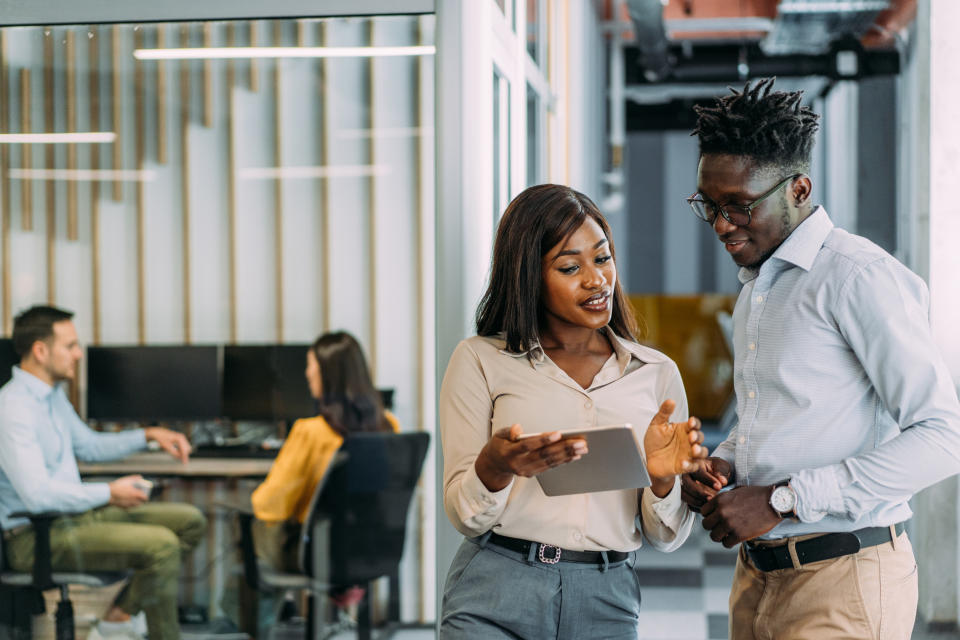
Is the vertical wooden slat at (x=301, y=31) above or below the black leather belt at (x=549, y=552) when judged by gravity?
above

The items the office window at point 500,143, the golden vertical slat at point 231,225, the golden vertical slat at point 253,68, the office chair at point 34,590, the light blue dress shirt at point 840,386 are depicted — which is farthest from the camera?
the golden vertical slat at point 231,225

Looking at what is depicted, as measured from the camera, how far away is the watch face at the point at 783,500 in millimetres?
1489

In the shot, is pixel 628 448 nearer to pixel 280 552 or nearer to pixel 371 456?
pixel 371 456

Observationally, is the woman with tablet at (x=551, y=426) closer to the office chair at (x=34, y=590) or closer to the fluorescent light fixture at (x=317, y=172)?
the fluorescent light fixture at (x=317, y=172)

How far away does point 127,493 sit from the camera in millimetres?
3057

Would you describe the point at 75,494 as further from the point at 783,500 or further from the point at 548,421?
the point at 783,500

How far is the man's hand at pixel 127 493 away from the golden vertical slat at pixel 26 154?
2.84 feet

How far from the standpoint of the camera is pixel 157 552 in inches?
126

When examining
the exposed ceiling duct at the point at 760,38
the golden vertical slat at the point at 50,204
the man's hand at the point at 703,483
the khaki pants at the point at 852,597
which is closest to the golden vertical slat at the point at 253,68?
the golden vertical slat at the point at 50,204

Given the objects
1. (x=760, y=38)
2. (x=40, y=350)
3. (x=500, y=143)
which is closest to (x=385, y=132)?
(x=500, y=143)

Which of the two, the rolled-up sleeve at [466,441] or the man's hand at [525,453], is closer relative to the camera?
the man's hand at [525,453]

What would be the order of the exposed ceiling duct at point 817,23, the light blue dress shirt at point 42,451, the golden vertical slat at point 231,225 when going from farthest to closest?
the exposed ceiling duct at point 817,23 → the golden vertical slat at point 231,225 → the light blue dress shirt at point 42,451

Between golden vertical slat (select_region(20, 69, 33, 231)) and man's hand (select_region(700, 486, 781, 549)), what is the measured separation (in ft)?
7.72

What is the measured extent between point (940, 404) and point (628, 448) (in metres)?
0.51
